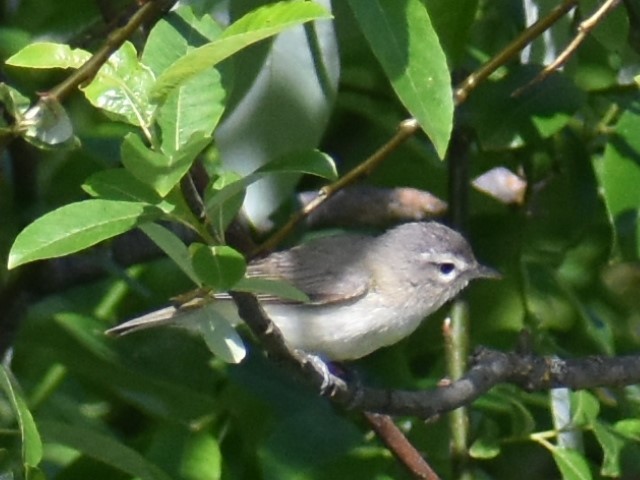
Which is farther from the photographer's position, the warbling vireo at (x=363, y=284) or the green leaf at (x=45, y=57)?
the warbling vireo at (x=363, y=284)

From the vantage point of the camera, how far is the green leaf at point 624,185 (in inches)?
84.3

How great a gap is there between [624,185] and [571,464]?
18.6 inches

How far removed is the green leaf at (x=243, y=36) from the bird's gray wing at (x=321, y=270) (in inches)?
61.0

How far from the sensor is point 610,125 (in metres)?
2.58

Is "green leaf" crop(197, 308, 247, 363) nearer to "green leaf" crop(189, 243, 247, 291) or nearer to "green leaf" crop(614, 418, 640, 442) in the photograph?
"green leaf" crop(189, 243, 247, 291)

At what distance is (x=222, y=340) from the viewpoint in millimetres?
1462

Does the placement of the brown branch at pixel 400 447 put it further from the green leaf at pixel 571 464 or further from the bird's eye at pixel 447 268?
the bird's eye at pixel 447 268

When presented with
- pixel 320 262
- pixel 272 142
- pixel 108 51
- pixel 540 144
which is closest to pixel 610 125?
pixel 540 144

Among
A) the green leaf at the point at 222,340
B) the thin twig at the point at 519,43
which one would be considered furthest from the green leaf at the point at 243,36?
the thin twig at the point at 519,43

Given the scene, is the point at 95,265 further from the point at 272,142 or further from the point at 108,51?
the point at 108,51

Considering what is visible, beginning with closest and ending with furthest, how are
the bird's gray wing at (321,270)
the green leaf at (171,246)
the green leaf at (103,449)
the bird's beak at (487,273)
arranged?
the green leaf at (171,246) → the green leaf at (103,449) → the bird's beak at (487,273) → the bird's gray wing at (321,270)

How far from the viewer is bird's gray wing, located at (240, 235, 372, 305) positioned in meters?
2.83

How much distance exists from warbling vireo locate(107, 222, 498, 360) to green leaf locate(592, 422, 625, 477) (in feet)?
1.83

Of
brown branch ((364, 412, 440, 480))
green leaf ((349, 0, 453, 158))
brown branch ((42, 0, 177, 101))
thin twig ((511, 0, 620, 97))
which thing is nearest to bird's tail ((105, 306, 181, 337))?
brown branch ((364, 412, 440, 480))
